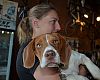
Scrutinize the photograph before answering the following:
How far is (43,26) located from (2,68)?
239 cm

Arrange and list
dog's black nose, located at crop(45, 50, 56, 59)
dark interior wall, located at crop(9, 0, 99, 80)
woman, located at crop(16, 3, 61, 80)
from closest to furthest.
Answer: dog's black nose, located at crop(45, 50, 56, 59) → woman, located at crop(16, 3, 61, 80) → dark interior wall, located at crop(9, 0, 99, 80)

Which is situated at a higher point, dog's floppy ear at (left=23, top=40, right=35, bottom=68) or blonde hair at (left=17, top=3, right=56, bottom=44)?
blonde hair at (left=17, top=3, right=56, bottom=44)

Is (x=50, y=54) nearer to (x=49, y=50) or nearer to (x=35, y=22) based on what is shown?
(x=49, y=50)

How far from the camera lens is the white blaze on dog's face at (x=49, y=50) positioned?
2.46 ft

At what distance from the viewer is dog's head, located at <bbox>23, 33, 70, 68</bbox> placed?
75 cm

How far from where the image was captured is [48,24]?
92 centimetres

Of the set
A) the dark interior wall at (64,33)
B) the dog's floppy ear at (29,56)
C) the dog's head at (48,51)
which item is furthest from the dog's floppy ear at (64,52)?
the dark interior wall at (64,33)

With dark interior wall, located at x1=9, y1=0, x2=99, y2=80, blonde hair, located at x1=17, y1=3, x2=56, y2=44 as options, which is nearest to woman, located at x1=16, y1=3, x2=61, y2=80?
blonde hair, located at x1=17, y1=3, x2=56, y2=44

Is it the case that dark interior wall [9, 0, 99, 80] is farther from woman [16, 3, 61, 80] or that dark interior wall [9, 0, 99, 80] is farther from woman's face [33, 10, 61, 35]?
woman's face [33, 10, 61, 35]

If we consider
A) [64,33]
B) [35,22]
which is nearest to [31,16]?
[35,22]

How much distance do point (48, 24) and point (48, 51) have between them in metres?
0.19

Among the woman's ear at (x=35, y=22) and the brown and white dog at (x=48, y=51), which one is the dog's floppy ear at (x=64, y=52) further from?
the woman's ear at (x=35, y=22)

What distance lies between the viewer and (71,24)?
4.13 metres

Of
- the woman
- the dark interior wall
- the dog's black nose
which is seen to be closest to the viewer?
the dog's black nose
